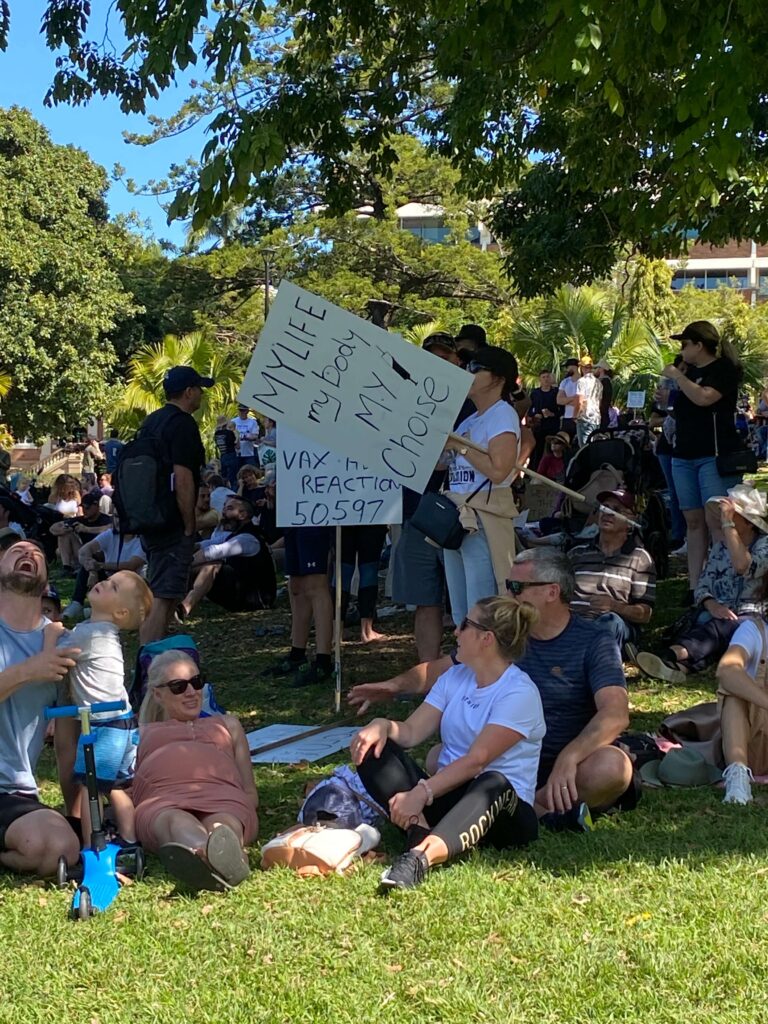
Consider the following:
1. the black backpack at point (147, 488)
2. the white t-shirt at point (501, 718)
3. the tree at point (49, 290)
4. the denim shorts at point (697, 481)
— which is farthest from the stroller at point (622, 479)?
the tree at point (49, 290)

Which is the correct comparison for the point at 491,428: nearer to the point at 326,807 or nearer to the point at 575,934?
the point at 326,807

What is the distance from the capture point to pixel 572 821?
495 centimetres

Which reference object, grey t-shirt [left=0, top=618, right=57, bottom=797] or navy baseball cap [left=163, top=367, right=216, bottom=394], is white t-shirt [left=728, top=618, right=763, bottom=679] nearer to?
grey t-shirt [left=0, top=618, right=57, bottom=797]

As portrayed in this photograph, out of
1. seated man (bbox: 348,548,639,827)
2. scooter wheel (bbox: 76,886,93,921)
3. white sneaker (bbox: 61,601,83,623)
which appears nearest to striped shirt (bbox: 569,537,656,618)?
seated man (bbox: 348,548,639,827)

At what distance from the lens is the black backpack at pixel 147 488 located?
7902 mm

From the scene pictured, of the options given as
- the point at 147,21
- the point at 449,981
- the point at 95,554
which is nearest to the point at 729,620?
the point at 449,981

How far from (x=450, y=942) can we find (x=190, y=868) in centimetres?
102

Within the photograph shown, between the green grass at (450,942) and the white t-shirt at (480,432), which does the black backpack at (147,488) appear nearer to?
the white t-shirt at (480,432)

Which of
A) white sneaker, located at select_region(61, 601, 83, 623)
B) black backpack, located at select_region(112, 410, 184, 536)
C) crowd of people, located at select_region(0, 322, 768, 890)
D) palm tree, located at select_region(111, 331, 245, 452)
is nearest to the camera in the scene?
crowd of people, located at select_region(0, 322, 768, 890)

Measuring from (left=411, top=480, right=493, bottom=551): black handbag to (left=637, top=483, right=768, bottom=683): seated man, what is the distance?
4.46 feet

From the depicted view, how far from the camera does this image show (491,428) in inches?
258

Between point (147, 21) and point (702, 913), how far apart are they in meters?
6.00

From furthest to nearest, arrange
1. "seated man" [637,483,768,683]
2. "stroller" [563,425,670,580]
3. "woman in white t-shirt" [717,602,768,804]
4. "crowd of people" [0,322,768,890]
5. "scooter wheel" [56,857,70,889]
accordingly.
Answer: "stroller" [563,425,670,580] → "seated man" [637,483,768,683] → "woman in white t-shirt" [717,602,768,804] → "crowd of people" [0,322,768,890] → "scooter wheel" [56,857,70,889]

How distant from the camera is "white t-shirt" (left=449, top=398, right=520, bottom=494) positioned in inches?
257
